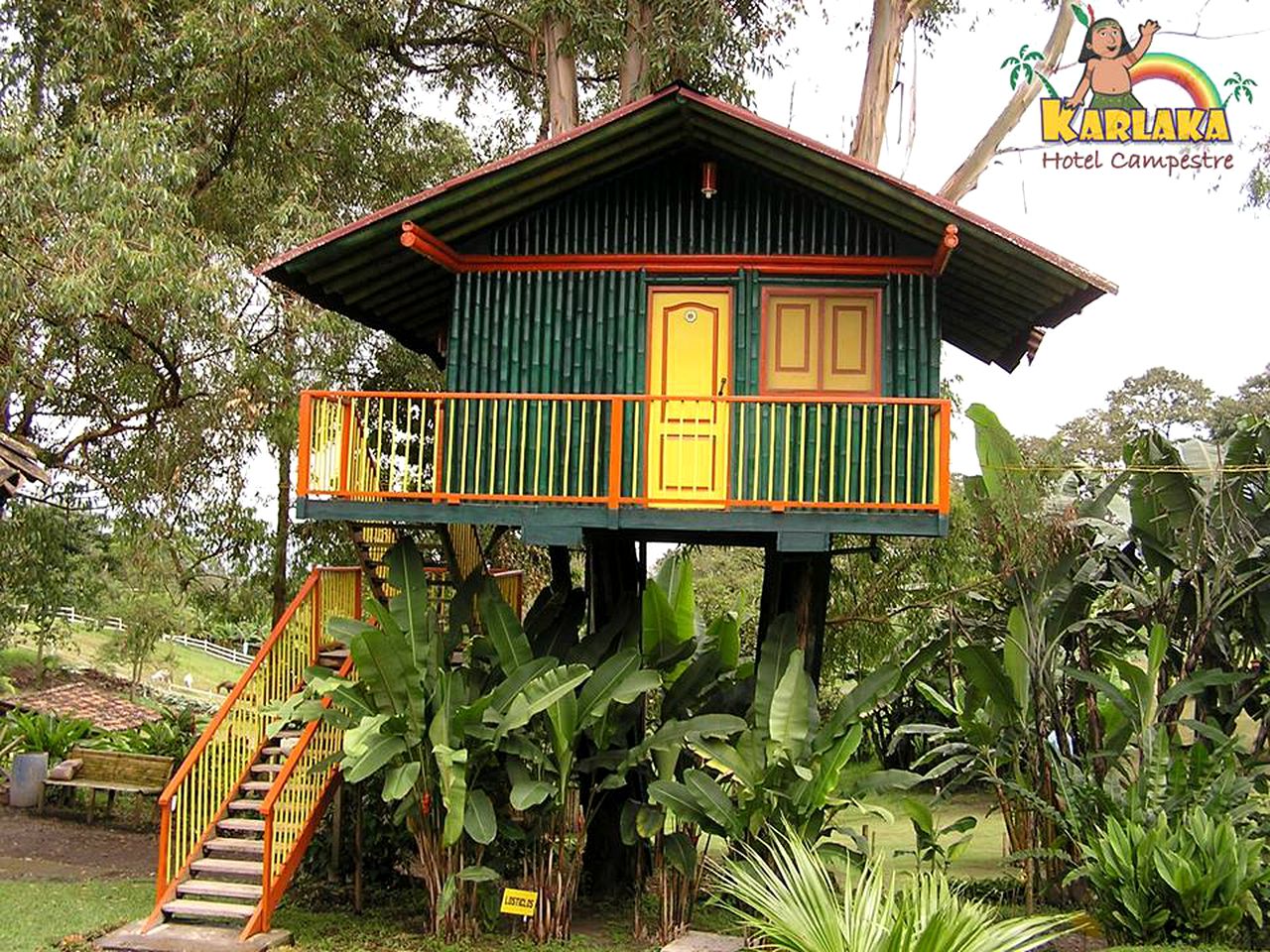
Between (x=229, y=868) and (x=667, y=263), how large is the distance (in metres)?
6.50

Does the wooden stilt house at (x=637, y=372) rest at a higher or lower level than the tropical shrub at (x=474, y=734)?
higher

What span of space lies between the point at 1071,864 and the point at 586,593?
5.15m

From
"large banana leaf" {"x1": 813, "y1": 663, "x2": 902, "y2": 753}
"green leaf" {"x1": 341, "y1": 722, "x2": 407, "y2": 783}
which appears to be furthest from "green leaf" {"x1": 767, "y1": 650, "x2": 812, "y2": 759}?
"green leaf" {"x1": 341, "y1": 722, "x2": 407, "y2": 783}

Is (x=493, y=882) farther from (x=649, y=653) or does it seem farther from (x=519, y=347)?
(x=519, y=347)

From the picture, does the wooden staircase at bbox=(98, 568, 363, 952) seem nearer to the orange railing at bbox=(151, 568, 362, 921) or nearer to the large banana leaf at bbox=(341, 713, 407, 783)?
the orange railing at bbox=(151, 568, 362, 921)

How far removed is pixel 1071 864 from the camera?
12.8 m

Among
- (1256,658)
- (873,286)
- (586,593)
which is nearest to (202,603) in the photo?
(586,593)

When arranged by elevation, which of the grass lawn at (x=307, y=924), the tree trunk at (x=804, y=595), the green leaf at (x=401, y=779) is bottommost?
the grass lawn at (x=307, y=924)

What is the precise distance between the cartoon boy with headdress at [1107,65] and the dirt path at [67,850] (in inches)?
619

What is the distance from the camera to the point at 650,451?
12.1 metres

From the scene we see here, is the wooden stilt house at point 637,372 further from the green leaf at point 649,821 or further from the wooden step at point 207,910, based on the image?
the green leaf at point 649,821

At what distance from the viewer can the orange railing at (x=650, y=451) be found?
459 inches

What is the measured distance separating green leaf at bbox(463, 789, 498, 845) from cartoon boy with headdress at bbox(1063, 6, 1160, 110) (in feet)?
44.7

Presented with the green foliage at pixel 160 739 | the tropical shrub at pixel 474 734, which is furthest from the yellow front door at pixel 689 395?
the green foliage at pixel 160 739
